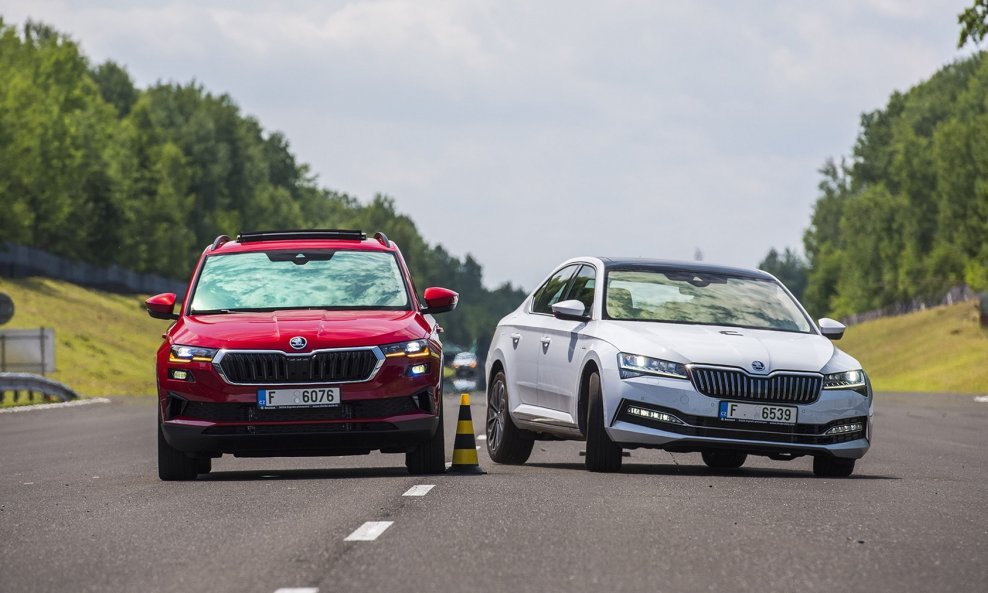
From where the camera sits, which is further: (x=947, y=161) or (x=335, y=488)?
(x=947, y=161)

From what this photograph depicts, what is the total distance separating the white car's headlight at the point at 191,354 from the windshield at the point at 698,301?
10.5ft

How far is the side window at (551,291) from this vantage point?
52.1ft

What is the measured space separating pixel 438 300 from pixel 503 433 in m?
1.86

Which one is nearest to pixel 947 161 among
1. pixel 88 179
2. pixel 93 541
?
pixel 88 179

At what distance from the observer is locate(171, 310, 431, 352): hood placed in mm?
13367

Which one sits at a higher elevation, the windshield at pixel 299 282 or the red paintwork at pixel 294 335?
the windshield at pixel 299 282

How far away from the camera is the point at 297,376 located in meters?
13.4

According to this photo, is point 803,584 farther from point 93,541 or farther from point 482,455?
point 482,455

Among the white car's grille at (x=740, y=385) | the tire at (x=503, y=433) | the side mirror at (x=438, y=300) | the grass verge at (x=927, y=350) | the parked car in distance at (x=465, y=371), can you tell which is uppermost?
the side mirror at (x=438, y=300)

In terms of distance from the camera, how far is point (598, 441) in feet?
45.5

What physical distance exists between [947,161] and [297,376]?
8995cm

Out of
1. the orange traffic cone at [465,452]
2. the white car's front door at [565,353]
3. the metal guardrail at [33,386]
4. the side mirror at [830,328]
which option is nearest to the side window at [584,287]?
the white car's front door at [565,353]

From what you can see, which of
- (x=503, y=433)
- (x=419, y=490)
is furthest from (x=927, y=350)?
(x=419, y=490)

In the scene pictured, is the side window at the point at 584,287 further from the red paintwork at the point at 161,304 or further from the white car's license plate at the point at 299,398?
the red paintwork at the point at 161,304
